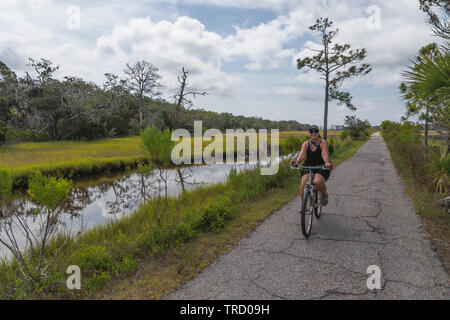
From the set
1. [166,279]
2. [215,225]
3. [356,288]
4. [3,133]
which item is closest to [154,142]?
[215,225]

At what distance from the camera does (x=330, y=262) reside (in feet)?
11.2

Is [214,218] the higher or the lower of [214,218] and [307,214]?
the lower

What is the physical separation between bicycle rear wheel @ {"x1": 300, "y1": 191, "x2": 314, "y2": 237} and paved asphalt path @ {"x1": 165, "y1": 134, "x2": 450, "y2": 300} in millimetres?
162

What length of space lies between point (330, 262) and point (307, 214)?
115 cm

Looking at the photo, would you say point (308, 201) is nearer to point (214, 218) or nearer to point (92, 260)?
point (214, 218)

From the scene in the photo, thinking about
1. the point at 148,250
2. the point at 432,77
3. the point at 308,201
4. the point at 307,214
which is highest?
the point at 432,77

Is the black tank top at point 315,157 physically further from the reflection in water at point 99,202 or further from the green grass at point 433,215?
the reflection in water at point 99,202

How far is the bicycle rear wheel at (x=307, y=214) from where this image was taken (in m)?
4.15

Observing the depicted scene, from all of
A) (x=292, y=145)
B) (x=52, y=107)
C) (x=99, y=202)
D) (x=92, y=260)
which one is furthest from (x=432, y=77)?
(x=52, y=107)

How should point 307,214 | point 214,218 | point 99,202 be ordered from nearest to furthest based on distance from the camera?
point 307,214 → point 214,218 → point 99,202

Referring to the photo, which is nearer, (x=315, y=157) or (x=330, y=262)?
(x=330, y=262)

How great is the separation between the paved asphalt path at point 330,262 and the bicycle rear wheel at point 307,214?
0.53ft
